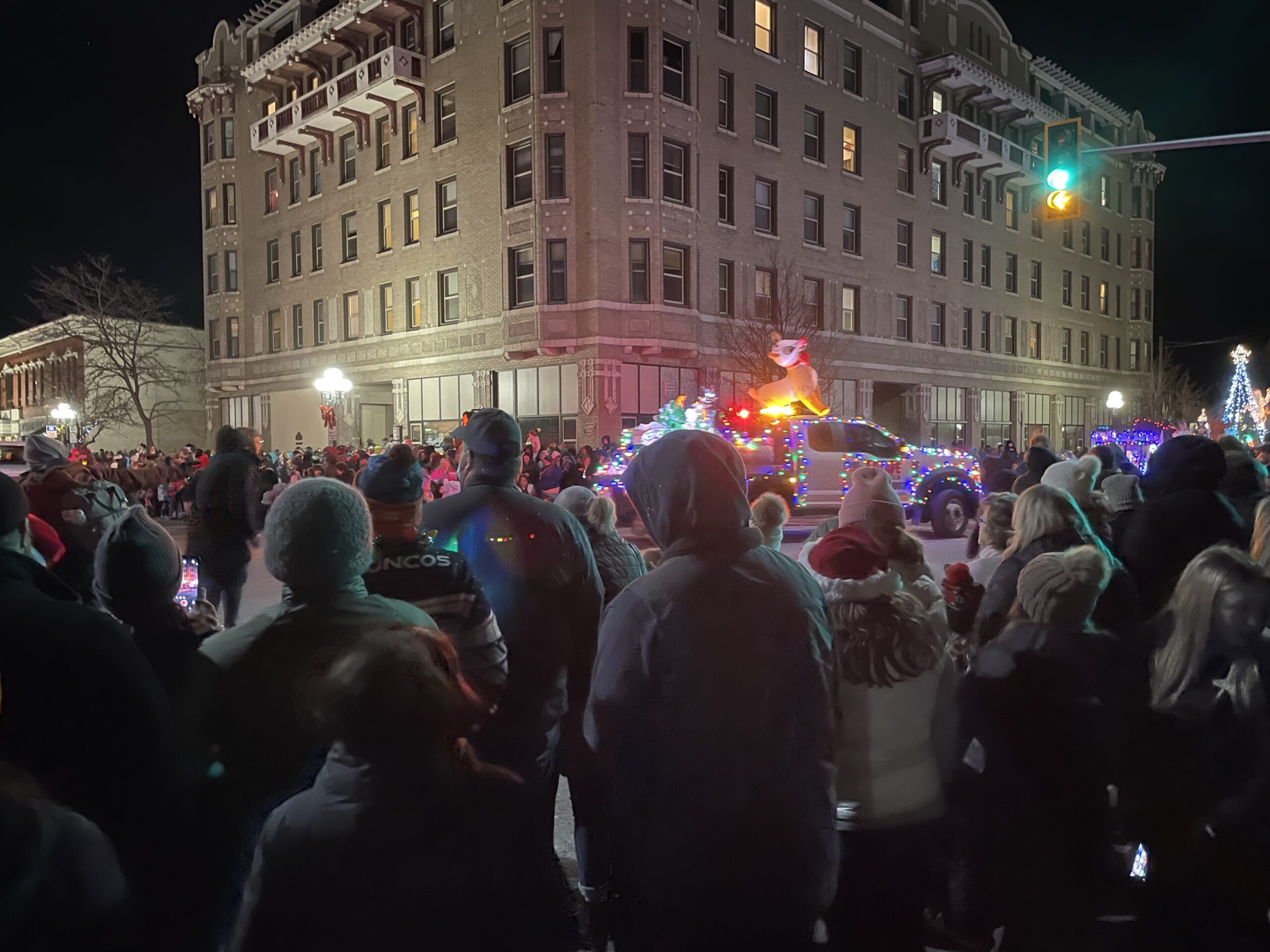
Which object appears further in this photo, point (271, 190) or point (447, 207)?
point (271, 190)

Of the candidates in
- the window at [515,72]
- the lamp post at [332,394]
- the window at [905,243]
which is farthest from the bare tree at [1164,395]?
the lamp post at [332,394]

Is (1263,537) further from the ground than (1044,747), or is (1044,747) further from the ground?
(1263,537)

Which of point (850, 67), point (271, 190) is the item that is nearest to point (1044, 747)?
point (850, 67)

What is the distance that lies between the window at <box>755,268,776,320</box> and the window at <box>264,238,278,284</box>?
65.0ft

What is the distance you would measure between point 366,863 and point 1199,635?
9.16ft

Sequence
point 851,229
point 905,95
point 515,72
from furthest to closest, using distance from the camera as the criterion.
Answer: point 905,95 < point 851,229 < point 515,72

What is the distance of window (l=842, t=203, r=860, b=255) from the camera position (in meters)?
30.6

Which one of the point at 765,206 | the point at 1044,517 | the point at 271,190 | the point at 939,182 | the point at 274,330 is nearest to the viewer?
the point at 1044,517

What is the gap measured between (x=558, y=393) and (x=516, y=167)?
6.88 metres

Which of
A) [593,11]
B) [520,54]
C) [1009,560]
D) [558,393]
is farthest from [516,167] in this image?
[1009,560]

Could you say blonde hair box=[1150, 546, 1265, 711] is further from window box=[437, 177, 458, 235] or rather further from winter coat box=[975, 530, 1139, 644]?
window box=[437, 177, 458, 235]

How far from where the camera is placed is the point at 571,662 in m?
3.41

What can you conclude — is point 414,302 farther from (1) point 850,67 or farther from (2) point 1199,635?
(2) point 1199,635

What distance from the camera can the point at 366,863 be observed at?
1842mm
